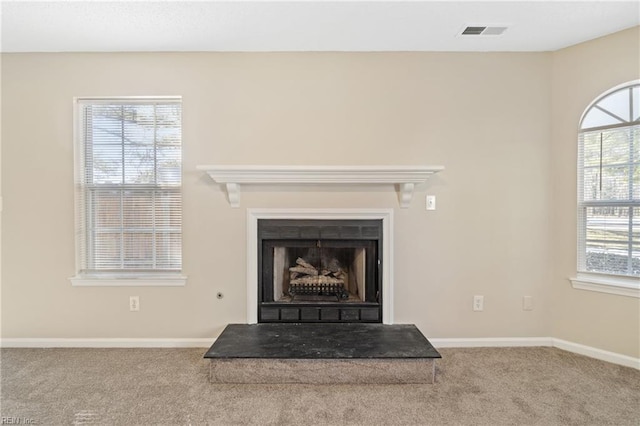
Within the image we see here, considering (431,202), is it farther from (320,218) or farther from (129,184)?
(129,184)

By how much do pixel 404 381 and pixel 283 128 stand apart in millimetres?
2044

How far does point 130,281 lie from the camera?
8.44ft

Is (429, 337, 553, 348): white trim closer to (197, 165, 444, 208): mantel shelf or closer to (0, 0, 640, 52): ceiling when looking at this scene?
(197, 165, 444, 208): mantel shelf

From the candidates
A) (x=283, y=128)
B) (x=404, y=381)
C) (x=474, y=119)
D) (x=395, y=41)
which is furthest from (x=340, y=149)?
(x=404, y=381)

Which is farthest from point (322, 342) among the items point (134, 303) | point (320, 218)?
point (134, 303)

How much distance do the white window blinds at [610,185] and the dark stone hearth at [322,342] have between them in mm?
1554

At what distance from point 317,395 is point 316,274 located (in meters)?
0.99

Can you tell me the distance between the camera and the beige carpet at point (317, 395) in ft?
5.72

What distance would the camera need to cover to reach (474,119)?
2.57 metres

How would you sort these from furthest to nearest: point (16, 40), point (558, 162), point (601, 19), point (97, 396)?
1. point (558, 162)
2. point (16, 40)
3. point (601, 19)
4. point (97, 396)

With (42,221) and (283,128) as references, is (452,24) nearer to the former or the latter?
(283,128)

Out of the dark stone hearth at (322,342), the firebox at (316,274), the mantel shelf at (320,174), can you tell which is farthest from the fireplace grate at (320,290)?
the mantel shelf at (320,174)

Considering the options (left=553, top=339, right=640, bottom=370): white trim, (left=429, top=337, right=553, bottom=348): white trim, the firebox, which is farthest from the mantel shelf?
(left=553, top=339, right=640, bottom=370): white trim

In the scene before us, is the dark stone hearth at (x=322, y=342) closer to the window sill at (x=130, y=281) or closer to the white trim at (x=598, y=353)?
the window sill at (x=130, y=281)
